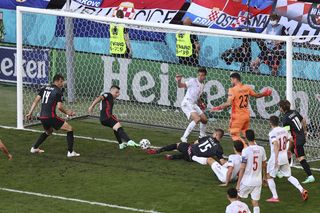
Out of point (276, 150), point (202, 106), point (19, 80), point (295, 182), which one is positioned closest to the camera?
point (276, 150)

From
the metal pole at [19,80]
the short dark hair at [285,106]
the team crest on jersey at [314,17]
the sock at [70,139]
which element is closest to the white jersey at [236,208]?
the short dark hair at [285,106]

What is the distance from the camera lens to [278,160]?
68.6 feet

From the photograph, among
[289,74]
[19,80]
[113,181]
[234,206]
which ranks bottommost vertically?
[113,181]

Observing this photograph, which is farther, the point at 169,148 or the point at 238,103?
the point at 169,148

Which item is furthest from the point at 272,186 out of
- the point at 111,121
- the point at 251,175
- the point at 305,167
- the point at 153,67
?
the point at 153,67

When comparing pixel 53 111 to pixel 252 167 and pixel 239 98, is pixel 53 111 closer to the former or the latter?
pixel 239 98

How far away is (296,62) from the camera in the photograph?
82.3 ft

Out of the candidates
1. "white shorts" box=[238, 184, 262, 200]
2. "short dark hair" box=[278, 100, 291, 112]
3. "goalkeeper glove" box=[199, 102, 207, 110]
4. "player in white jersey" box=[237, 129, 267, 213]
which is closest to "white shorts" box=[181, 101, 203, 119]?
"goalkeeper glove" box=[199, 102, 207, 110]

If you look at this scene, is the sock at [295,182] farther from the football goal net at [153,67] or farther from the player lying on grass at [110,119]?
the player lying on grass at [110,119]

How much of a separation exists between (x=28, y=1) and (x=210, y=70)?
11.4 meters

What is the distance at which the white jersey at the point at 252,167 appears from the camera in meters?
19.5

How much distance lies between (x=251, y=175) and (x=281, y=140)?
5.85 feet

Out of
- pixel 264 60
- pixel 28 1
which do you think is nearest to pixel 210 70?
pixel 264 60

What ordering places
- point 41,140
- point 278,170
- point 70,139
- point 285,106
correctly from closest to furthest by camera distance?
point 278,170 → point 285,106 → point 70,139 → point 41,140
